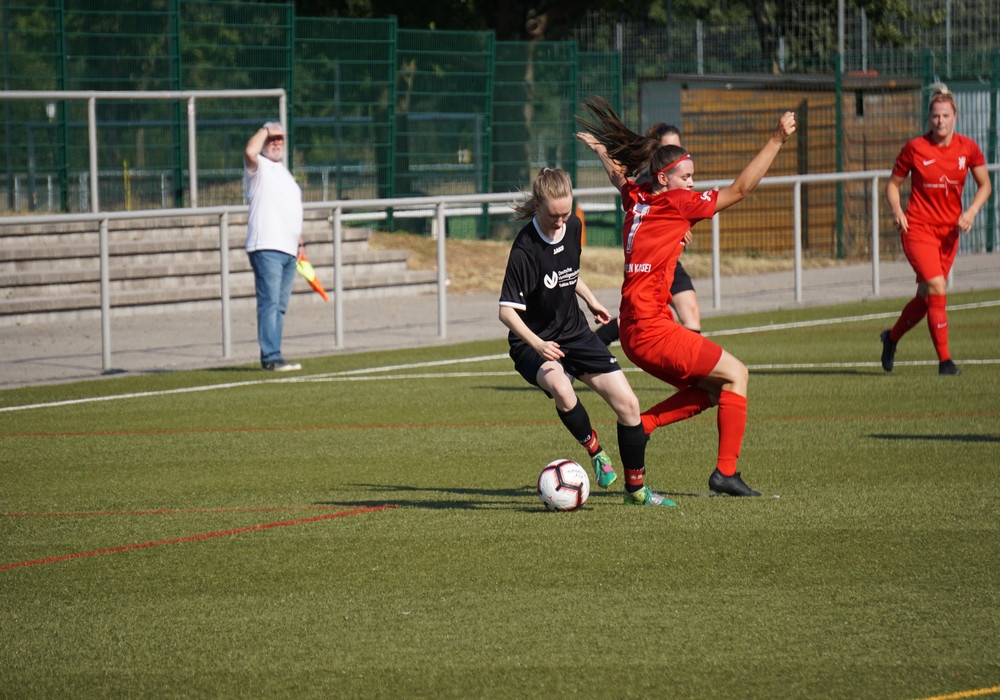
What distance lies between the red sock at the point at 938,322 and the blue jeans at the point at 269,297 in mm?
5534

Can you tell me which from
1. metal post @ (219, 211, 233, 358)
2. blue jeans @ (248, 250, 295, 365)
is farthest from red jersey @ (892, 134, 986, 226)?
metal post @ (219, 211, 233, 358)

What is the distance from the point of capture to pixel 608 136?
7328 millimetres

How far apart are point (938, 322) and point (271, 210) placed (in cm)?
580

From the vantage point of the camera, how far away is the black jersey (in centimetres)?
697

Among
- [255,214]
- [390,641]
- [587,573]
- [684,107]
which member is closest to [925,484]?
[587,573]

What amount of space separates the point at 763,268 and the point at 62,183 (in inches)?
422

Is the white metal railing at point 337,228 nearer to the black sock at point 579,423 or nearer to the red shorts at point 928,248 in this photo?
the red shorts at point 928,248

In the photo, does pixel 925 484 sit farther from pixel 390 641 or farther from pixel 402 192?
pixel 402 192

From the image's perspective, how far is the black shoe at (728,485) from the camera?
23.0ft

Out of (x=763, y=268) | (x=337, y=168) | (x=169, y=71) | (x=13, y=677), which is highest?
(x=169, y=71)

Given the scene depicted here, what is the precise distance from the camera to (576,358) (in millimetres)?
7188

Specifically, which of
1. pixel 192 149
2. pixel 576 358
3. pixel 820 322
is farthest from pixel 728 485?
pixel 192 149

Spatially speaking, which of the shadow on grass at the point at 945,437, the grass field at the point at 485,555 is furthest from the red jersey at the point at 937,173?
the shadow on grass at the point at 945,437

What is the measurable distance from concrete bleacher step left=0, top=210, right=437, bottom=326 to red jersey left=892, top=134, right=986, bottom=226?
27.0ft
